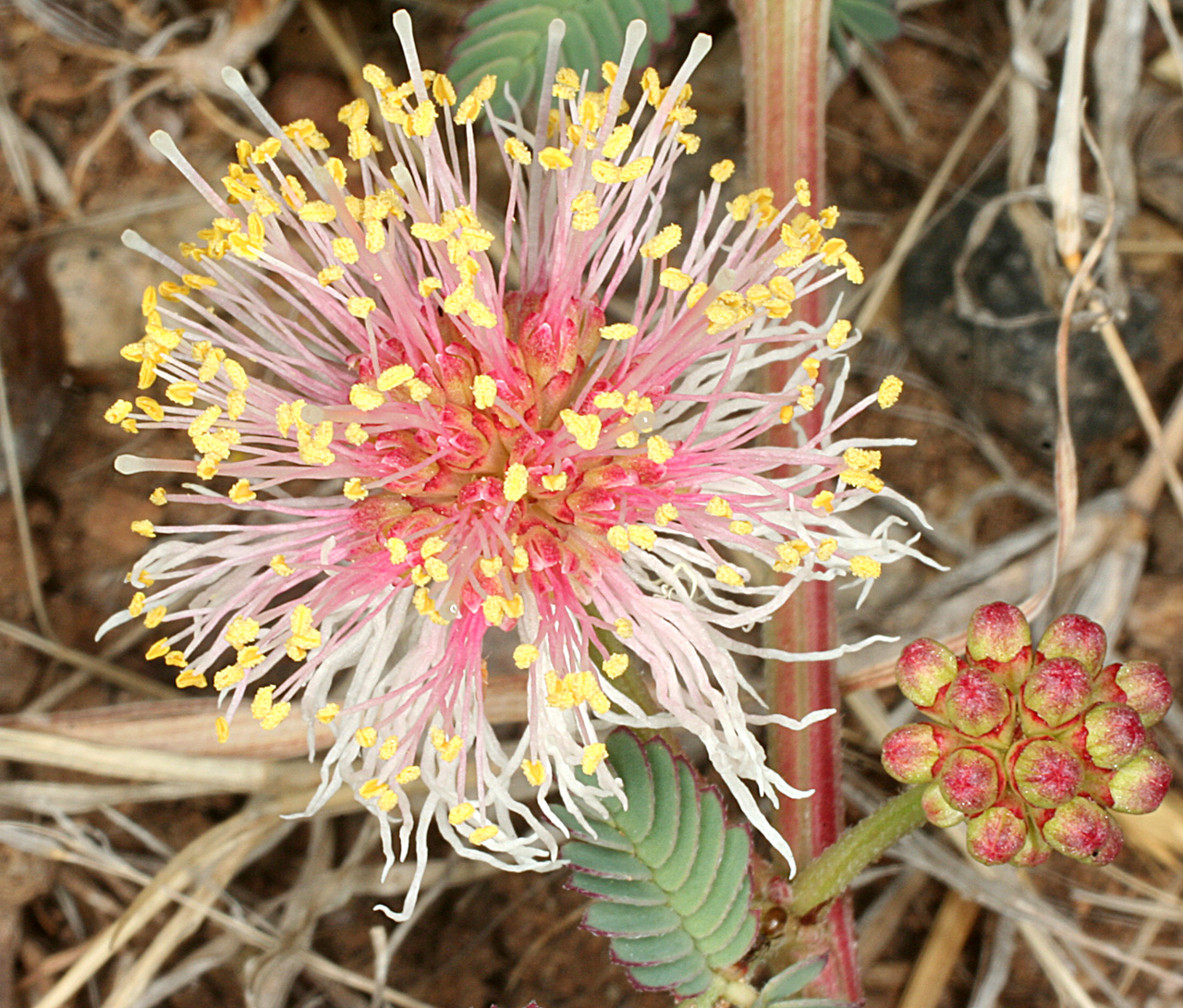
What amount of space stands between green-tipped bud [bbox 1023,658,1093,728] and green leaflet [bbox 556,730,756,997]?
0.46 m

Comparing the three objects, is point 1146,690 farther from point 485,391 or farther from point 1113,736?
point 485,391

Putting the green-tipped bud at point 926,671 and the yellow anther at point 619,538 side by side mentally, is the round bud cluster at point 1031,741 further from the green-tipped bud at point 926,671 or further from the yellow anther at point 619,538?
the yellow anther at point 619,538

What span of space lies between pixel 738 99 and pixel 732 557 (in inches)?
41.4

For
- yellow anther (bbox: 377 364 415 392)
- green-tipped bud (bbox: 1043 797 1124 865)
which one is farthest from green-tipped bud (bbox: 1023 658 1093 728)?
yellow anther (bbox: 377 364 415 392)

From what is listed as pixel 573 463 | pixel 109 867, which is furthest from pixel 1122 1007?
pixel 109 867

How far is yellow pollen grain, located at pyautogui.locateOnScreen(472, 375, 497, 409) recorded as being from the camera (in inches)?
63.7

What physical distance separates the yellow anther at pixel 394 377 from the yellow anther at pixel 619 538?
1.17 ft

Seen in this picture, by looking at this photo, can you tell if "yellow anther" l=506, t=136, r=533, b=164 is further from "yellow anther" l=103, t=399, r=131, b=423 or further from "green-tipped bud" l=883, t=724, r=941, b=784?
"green-tipped bud" l=883, t=724, r=941, b=784

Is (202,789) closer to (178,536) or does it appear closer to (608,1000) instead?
(178,536)

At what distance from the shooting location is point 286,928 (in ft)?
7.49

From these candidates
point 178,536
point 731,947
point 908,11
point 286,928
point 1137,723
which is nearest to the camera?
point 1137,723

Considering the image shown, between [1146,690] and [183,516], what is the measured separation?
6.20ft

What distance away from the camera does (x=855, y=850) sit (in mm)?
1771

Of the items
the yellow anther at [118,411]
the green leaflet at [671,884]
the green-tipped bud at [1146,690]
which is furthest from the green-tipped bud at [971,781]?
the yellow anther at [118,411]
